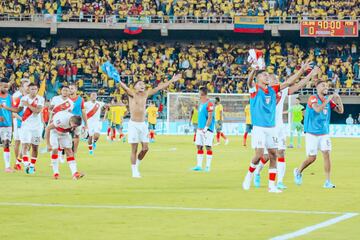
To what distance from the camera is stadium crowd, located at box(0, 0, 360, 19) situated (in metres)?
69.6

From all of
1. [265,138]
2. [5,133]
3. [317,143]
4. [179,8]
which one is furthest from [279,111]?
[179,8]

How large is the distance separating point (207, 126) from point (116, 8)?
1788 inches

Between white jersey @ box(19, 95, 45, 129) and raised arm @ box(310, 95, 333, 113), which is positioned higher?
raised arm @ box(310, 95, 333, 113)

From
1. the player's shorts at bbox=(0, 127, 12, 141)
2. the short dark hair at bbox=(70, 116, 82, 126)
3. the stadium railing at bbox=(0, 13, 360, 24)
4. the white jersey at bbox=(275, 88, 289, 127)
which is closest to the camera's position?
the white jersey at bbox=(275, 88, 289, 127)

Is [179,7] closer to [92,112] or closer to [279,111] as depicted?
[92,112]

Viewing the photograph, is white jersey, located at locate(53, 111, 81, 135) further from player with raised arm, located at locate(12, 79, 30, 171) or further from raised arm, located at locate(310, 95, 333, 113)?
raised arm, located at locate(310, 95, 333, 113)

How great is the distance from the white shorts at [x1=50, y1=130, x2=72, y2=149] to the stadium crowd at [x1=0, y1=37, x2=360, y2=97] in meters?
44.2

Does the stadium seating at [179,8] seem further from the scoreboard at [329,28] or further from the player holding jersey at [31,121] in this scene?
the player holding jersey at [31,121]

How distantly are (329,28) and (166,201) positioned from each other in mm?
50947

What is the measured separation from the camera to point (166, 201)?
16.4 metres

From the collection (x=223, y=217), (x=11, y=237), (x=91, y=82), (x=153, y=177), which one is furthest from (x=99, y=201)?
(x=91, y=82)

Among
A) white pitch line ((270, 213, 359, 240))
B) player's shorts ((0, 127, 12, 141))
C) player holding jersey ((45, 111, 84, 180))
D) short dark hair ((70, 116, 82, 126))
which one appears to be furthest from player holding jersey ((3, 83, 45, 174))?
white pitch line ((270, 213, 359, 240))

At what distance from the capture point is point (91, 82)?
6794 cm

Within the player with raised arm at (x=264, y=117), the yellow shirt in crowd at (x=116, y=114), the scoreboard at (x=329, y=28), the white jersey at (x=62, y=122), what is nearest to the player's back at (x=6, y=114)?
the white jersey at (x=62, y=122)
